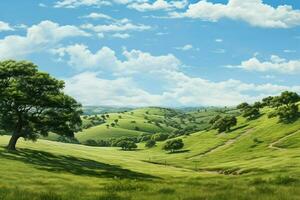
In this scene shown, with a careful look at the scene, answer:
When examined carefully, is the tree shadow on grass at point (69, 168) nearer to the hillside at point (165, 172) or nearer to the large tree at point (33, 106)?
the hillside at point (165, 172)

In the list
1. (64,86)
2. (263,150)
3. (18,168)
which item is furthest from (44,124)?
(263,150)

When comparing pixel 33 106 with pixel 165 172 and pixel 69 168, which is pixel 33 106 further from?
Result: pixel 165 172

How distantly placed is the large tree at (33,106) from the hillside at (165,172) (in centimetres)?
571

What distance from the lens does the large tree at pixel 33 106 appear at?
8988cm

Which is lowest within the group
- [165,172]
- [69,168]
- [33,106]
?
[165,172]

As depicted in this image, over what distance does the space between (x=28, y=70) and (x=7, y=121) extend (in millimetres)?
10845

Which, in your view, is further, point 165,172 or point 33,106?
point 165,172

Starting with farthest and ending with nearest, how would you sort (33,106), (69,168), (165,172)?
(165,172) < (33,106) < (69,168)

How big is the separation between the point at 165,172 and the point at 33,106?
31.6m

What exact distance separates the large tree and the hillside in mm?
5707

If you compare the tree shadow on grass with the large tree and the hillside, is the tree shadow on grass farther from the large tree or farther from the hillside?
the large tree

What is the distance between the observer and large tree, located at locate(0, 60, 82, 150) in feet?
295

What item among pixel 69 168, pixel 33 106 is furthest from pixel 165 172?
pixel 33 106

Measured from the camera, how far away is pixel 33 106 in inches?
3642
